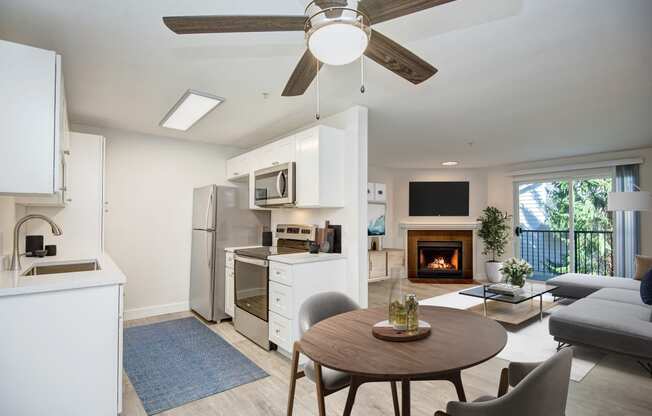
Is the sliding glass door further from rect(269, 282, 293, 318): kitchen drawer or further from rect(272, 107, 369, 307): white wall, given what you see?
rect(269, 282, 293, 318): kitchen drawer

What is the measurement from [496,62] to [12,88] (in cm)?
285

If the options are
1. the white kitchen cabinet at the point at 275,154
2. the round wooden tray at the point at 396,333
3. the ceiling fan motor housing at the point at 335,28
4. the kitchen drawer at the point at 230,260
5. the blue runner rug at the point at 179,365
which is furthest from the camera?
the kitchen drawer at the point at 230,260

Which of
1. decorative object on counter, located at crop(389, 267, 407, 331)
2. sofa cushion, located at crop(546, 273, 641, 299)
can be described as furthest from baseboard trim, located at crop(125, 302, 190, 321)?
sofa cushion, located at crop(546, 273, 641, 299)

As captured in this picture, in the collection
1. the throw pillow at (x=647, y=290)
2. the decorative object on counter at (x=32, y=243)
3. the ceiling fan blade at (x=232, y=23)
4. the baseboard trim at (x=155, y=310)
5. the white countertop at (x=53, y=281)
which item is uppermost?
the ceiling fan blade at (x=232, y=23)

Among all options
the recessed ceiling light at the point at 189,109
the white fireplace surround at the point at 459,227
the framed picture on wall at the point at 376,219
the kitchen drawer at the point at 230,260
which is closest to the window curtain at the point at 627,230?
the white fireplace surround at the point at 459,227

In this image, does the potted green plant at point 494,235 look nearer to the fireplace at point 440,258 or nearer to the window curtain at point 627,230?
the fireplace at point 440,258

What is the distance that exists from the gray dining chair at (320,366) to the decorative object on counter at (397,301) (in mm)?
400

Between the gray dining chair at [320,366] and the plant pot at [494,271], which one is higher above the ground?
the gray dining chair at [320,366]

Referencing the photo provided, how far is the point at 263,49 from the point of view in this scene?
212 cm

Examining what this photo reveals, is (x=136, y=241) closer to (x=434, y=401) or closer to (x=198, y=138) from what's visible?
(x=198, y=138)

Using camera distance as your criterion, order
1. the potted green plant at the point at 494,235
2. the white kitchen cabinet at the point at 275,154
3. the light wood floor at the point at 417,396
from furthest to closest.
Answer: the potted green plant at the point at 494,235 < the white kitchen cabinet at the point at 275,154 < the light wood floor at the point at 417,396

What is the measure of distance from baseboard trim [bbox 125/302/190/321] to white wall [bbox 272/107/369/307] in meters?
2.59

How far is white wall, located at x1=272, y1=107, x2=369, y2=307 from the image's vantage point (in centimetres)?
314

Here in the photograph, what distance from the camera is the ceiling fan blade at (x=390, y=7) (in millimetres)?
1169
